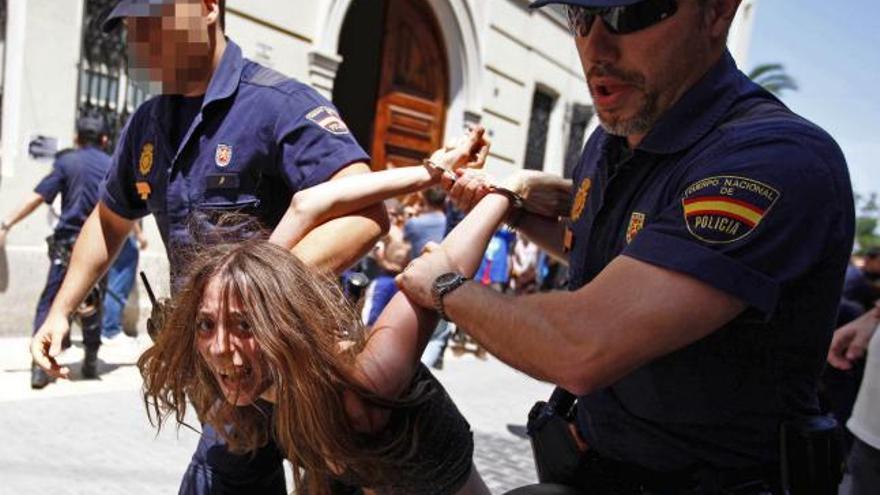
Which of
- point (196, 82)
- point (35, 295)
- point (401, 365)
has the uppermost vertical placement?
point (196, 82)

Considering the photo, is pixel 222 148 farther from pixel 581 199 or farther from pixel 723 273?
pixel 723 273

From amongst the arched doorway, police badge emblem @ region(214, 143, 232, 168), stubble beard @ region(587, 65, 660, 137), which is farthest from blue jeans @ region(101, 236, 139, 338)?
stubble beard @ region(587, 65, 660, 137)

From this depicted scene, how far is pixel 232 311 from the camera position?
5.36ft

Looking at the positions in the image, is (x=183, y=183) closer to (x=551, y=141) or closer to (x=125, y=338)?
(x=125, y=338)

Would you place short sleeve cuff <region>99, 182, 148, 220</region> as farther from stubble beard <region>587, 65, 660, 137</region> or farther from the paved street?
stubble beard <region>587, 65, 660, 137</region>

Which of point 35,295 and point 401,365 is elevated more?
point 401,365

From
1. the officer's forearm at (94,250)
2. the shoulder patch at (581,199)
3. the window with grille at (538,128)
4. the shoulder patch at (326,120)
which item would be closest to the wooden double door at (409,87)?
the window with grille at (538,128)

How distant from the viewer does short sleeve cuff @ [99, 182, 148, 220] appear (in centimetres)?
250

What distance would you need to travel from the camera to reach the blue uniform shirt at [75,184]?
5.29m

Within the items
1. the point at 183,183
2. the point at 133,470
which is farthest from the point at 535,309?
the point at 133,470

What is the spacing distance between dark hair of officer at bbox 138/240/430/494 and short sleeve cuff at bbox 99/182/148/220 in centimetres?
87

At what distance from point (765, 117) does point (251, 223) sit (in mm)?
1316

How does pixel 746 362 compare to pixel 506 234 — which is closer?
pixel 746 362

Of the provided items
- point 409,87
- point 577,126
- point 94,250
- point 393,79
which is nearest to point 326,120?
point 94,250
